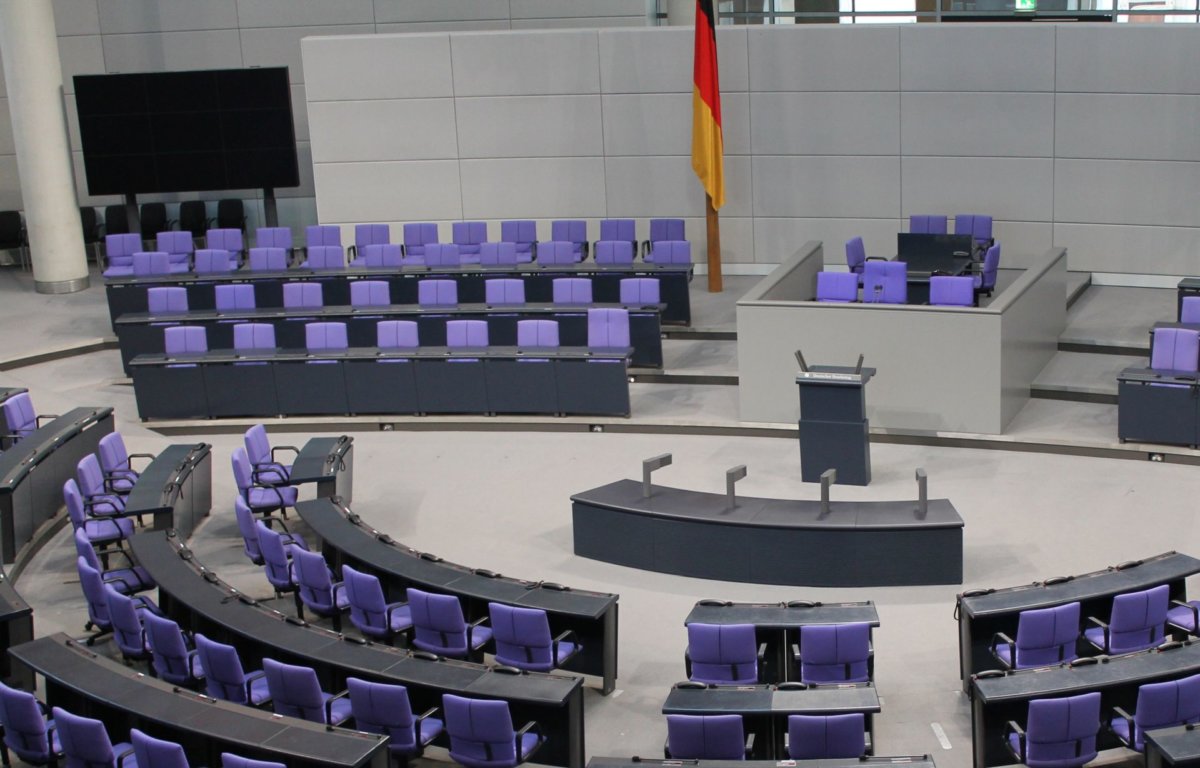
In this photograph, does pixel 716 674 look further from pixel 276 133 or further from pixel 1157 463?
pixel 276 133

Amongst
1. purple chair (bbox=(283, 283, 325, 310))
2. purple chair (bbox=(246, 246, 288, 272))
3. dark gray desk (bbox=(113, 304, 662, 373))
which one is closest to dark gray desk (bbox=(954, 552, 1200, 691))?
dark gray desk (bbox=(113, 304, 662, 373))

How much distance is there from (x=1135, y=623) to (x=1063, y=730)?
1.36m

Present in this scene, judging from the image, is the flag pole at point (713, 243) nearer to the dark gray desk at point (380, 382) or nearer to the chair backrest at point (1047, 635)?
the dark gray desk at point (380, 382)

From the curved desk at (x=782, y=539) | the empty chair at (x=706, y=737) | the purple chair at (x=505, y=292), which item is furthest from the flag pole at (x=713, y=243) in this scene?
the empty chair at (x=706, y=737)

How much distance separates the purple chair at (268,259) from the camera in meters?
17.7

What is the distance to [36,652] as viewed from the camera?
29.0 feet

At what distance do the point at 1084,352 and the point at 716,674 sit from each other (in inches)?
310

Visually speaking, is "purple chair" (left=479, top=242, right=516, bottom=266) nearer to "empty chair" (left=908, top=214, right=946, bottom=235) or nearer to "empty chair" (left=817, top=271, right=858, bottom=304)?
"empty chair" (left=817, top=271, right=858, bottom=304)

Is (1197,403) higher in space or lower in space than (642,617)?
higher

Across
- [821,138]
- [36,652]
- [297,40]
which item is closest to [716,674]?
[36,652]

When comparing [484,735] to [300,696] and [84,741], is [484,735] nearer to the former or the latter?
[300,696]

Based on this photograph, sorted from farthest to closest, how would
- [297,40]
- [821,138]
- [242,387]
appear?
[297,40] → [821,138] → [242,387]

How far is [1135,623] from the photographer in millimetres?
8750

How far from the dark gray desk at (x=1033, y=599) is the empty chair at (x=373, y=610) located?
3.60m
